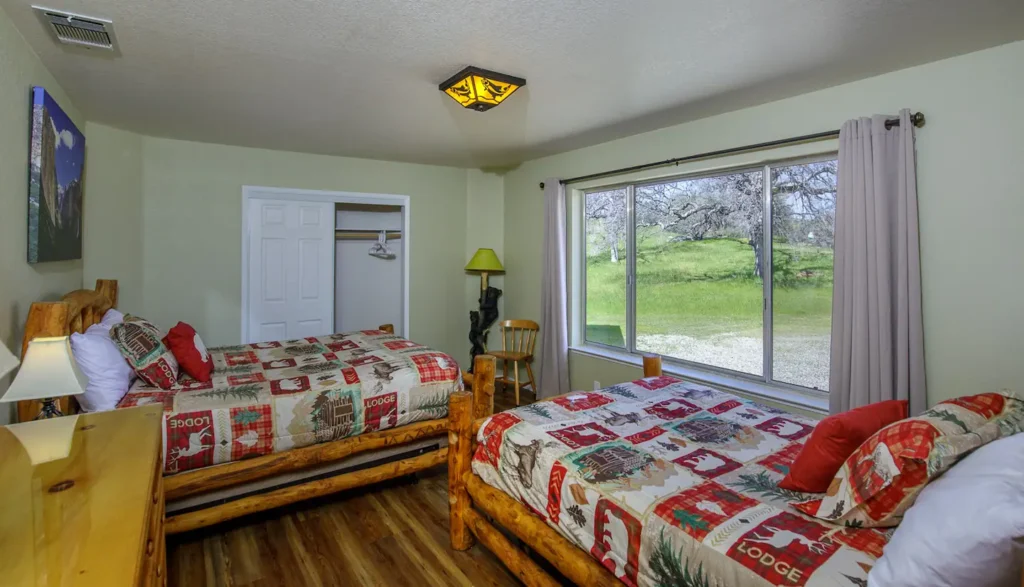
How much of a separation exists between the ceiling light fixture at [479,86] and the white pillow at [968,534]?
2.39 m

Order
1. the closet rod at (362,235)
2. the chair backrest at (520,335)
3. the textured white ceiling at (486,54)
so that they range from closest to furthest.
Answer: the textured white ceiling at (486,54) < the chair backrest at (520,335) < the closet rod at (362,235)

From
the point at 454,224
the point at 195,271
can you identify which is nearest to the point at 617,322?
the point at 454,224

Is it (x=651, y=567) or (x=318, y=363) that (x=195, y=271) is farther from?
(x=651, y=567)

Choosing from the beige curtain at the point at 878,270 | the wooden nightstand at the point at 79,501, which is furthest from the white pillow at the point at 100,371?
the beige curtain at the point at 878,270

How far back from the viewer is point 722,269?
3.58 m

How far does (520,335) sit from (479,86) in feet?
9.87

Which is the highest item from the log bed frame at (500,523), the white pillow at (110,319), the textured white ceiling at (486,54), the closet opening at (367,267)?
the textured white ceiling at (486,54)

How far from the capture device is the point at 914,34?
2.13 meters

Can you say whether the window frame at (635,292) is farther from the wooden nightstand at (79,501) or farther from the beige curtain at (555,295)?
the wooden nightstand at (79,501)

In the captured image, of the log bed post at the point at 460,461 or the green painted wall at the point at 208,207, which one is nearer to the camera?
the log bed post at the point at 460,461

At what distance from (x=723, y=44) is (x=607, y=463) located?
1.96m

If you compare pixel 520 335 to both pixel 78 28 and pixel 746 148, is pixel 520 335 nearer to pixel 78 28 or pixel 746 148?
pixel 746 148

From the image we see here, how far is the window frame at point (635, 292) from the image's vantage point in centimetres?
312

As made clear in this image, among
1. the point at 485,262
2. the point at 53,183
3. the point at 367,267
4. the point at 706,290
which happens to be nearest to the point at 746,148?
the point at 706,290
